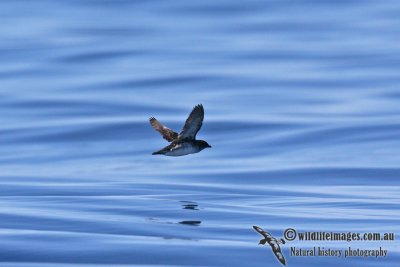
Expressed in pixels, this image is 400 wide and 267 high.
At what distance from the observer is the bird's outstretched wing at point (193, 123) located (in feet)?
64.7

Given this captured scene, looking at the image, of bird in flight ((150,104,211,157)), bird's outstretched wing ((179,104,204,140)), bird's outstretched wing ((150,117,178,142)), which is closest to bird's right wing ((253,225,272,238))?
bird in flight ((150,104,211,157))

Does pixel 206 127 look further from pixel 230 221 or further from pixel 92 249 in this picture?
pixel 92 249

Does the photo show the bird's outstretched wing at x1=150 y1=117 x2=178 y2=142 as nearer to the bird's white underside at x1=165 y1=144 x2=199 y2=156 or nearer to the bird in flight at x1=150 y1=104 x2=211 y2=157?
the bird in flight at x1=150 y1=104 x2=211 y2=157

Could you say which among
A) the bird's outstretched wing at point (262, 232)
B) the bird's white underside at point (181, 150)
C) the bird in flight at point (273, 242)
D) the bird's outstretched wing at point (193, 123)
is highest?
the bird's outstretched wing at point (193, 123)

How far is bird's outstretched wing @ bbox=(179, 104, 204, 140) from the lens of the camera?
19719 millimetres

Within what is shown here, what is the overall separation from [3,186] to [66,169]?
6.18 meters

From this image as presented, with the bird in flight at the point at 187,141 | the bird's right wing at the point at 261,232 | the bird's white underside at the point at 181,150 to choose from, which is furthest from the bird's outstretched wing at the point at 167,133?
the bird's right wing at the point at 261,232

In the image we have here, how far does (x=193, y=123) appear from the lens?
791 inches

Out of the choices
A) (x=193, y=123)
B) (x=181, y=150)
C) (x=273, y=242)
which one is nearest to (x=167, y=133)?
(x=181, y=150)

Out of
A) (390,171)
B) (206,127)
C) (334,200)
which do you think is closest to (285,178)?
(390,171)

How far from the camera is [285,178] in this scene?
3194 centimetres

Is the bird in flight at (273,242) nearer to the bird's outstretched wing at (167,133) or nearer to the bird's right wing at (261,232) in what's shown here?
the bird's right wing at (261,232)

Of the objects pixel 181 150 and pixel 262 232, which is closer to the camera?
pixel 181 150

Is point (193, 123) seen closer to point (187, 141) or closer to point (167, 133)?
point (187, 141)
